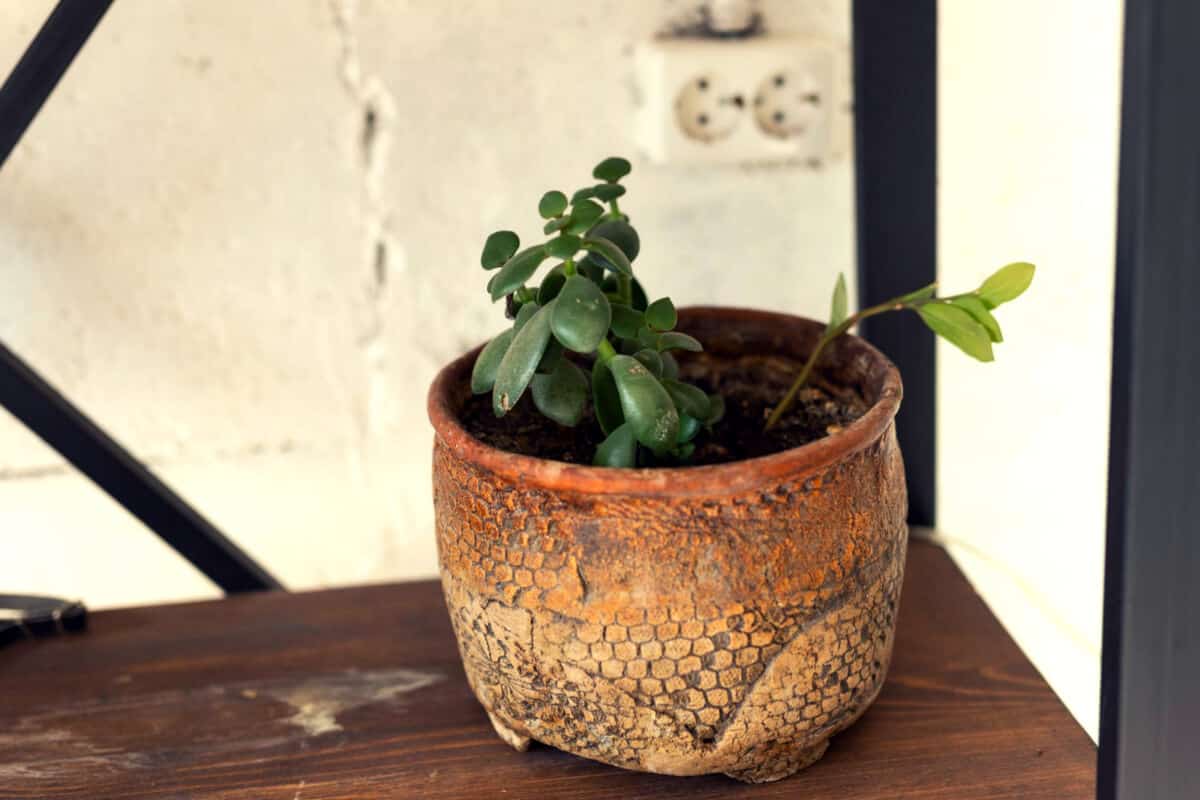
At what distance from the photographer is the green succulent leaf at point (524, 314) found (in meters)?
0.59

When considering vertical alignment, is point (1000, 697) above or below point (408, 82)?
below

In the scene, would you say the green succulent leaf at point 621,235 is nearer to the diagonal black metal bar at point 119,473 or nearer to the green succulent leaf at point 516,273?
the green succulent leaf at point 516,273

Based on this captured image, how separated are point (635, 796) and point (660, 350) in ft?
0.74

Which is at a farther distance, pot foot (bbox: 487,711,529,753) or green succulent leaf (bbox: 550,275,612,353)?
pot foot (bbox: 487,711,529,753)

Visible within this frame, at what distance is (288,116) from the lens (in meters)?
0.90

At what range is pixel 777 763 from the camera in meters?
0.61

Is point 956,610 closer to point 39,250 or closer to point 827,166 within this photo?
point 827,166

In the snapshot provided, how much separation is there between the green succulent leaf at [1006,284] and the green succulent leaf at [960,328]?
13 mm

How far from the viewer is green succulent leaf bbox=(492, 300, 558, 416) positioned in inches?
21.7

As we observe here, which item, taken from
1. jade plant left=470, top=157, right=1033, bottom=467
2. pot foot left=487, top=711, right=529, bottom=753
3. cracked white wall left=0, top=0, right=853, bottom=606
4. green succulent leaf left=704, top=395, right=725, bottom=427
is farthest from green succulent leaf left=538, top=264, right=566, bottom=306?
cracked white wall left=0, top=0, right=853, bottom=606

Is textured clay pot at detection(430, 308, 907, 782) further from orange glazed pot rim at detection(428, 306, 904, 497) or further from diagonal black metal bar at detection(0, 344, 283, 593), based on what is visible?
diagonal black metal bar at detection(0, 344, 283, 593)

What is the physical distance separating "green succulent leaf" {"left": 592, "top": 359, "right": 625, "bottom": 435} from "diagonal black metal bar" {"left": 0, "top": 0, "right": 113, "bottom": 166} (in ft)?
1.19

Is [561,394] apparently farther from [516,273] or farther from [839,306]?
[839,306]

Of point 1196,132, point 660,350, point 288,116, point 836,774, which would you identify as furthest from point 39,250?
A: point 1196,132
